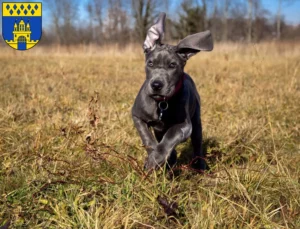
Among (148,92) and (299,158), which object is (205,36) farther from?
(299,158)

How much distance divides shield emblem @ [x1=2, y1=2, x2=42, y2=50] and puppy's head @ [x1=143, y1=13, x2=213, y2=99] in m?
1.78

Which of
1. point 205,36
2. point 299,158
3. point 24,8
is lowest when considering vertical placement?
point 299,158

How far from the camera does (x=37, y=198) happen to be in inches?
81.0

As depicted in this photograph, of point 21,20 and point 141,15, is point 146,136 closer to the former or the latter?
point 21,20

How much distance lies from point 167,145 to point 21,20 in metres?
2.80

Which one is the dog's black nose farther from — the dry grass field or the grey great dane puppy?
the dry grass field

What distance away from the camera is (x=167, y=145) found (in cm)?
253

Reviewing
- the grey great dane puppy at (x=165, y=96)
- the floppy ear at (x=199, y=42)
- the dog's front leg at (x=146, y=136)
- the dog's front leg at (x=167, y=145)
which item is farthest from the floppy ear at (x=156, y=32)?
the dog's front leg at (x=167, y=145)

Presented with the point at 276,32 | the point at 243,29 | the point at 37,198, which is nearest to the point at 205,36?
the point at 37,198

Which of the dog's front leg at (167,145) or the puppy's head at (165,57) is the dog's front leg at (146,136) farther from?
the puppy's head at (165,57)

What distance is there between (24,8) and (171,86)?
2.55 meters

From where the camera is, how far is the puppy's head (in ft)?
8.93

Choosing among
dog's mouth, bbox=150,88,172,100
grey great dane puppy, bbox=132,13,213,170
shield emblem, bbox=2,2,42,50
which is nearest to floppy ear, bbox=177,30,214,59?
grey great dane puppy, bbox=132,13,213,170

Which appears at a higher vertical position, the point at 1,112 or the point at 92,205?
the point at 1,112
